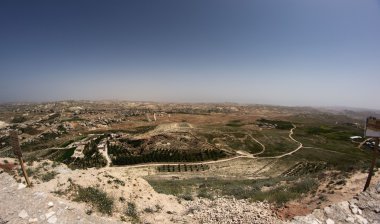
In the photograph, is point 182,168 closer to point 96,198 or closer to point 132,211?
point 132,211

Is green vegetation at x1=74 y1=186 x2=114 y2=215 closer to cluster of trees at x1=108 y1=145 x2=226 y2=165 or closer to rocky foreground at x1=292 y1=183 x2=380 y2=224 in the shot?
rocky foreground at x1=292 y1=183 x2=380 y2=224

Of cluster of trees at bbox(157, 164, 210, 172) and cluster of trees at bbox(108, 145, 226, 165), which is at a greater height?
cluster of trees at bbox(108, 145, 226, 165)

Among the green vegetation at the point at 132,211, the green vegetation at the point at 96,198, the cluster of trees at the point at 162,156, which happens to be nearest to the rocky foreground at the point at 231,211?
the green vegetation at the point at 132,211

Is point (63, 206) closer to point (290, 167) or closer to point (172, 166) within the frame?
point (172, 166)

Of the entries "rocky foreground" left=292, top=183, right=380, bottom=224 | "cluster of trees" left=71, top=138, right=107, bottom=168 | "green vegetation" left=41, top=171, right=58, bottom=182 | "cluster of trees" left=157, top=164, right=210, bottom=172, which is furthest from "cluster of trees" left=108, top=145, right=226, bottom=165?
"rocky foreground" left=292, top=183, right=380, bottom=224

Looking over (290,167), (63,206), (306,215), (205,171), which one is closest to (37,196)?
(63,206)

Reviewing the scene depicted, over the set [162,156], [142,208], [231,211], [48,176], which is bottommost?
→ [162,156]

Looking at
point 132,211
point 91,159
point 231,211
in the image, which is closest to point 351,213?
point 231,211
